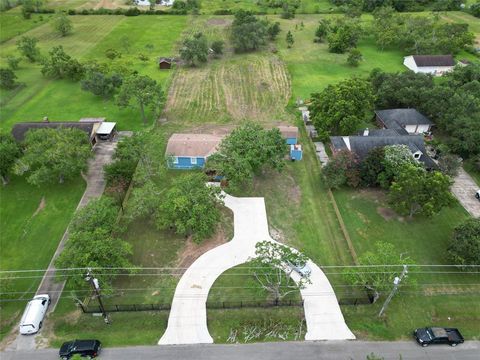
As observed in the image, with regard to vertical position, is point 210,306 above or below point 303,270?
below

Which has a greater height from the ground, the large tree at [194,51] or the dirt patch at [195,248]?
the large tree at [194,51]

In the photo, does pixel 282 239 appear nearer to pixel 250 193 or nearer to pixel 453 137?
pixel 250 193

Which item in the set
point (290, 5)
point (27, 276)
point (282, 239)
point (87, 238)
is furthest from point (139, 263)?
point (290, 5)

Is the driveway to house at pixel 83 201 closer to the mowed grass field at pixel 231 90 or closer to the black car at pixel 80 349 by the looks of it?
the black car at pixel 80 349

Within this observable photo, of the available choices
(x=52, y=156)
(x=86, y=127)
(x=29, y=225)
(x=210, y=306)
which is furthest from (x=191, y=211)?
(x=86, y=127)

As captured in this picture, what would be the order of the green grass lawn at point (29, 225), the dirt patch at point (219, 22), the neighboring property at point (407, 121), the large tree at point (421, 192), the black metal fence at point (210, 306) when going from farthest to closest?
the dirt patch at point (219, 22)
the neighboring property at point (407, 121)
the large tree at point (421, 192)
the green grass lawn at point (29, 225)
the black metal fence at point (210, 306)

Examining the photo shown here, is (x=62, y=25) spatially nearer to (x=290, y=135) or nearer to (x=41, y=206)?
(x=41, y=206)

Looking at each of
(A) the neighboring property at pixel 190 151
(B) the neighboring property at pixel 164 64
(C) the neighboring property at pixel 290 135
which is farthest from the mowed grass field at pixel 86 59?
(C) the neighboring property at pixel 290 135
